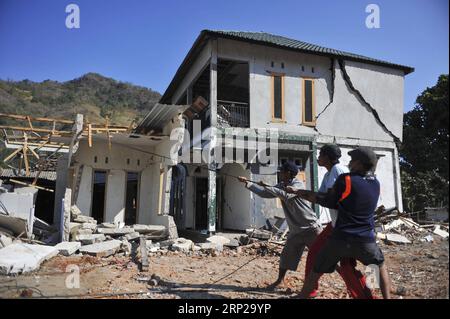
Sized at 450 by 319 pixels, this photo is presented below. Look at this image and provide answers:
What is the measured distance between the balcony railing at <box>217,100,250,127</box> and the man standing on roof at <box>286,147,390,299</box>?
850 centimetres

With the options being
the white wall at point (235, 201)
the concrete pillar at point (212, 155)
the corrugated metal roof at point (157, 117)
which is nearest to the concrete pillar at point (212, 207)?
the concrete pillar at point (212, 155)

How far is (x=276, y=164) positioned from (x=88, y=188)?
644 centimetres

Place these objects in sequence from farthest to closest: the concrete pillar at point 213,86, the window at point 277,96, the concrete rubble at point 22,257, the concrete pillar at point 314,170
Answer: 1. the concrete pillar at point 314,170
2. the window at point 277,96
3. the concrete pillar at point 213,86
4. the concrete rubble at point 22,257

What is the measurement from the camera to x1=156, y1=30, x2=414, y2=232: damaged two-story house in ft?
38.5

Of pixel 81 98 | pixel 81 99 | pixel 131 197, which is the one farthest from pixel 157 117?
pixel 81 98

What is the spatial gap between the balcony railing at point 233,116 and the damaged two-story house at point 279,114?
0.11 ft

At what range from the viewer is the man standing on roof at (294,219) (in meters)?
4.64

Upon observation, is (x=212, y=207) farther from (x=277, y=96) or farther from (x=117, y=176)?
(x=277, y=96)

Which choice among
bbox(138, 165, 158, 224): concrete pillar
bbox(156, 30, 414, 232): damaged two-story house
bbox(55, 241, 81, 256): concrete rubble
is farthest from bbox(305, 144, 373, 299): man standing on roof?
bbox(138, 165, 158, 224): concrete pillar

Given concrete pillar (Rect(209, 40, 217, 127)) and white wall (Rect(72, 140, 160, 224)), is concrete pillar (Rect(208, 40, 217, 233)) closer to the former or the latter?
concrete pillar (Rect(209, 40, 217, 127))

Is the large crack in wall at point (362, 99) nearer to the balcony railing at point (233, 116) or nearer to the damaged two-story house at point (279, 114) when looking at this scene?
the damaged two-story house at point (279, 114)

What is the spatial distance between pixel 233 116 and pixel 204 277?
286 inches

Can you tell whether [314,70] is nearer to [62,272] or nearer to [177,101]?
[177,101]
